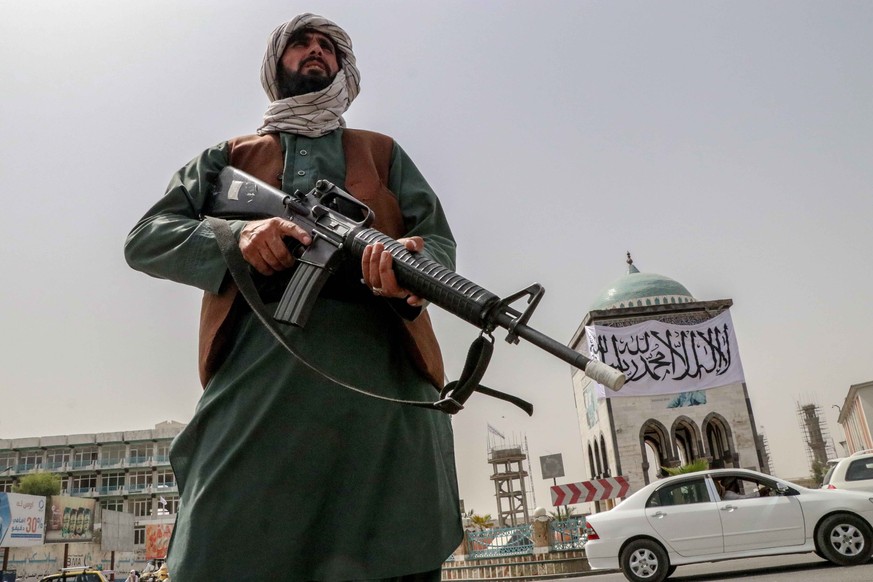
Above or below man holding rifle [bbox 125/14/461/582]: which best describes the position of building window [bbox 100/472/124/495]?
above

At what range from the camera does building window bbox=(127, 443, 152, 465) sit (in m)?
52.2

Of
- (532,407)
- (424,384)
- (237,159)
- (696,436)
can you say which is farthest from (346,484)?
(696,436)

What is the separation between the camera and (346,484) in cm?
154

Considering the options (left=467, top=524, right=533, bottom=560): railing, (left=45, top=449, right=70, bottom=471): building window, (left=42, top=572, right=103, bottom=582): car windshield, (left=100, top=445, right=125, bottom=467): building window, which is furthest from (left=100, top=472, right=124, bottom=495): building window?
(left=467, top=524, right=533, bottom=560): railing

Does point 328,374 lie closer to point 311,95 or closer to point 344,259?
point 344,259

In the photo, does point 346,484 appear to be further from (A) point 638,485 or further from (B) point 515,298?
(A) point 638,485

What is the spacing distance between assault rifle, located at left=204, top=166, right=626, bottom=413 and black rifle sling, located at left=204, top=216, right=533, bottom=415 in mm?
12

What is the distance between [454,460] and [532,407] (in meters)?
0.27

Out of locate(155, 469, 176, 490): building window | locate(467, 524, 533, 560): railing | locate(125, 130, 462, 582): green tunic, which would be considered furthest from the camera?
locate(155, 469, 176, 490): building window

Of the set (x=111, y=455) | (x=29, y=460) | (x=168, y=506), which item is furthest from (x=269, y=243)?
(x=29, y=460)

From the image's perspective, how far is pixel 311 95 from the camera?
6.82 ft

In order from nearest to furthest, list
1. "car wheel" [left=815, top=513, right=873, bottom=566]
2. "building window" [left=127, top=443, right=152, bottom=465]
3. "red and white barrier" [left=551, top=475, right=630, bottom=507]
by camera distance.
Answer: "car wheel" [left=815, top=513, right=873, bottom=566]
"red and white barrier" [left=551, top=475, right=630, bottom=507]
"building window" [left=127, top=443, right=152, bottom=465]

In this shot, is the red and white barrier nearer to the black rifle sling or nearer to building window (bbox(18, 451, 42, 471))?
the black rifle sling

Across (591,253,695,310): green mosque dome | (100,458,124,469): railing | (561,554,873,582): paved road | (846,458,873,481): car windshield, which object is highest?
(591,253,695,310): green mosque dome
